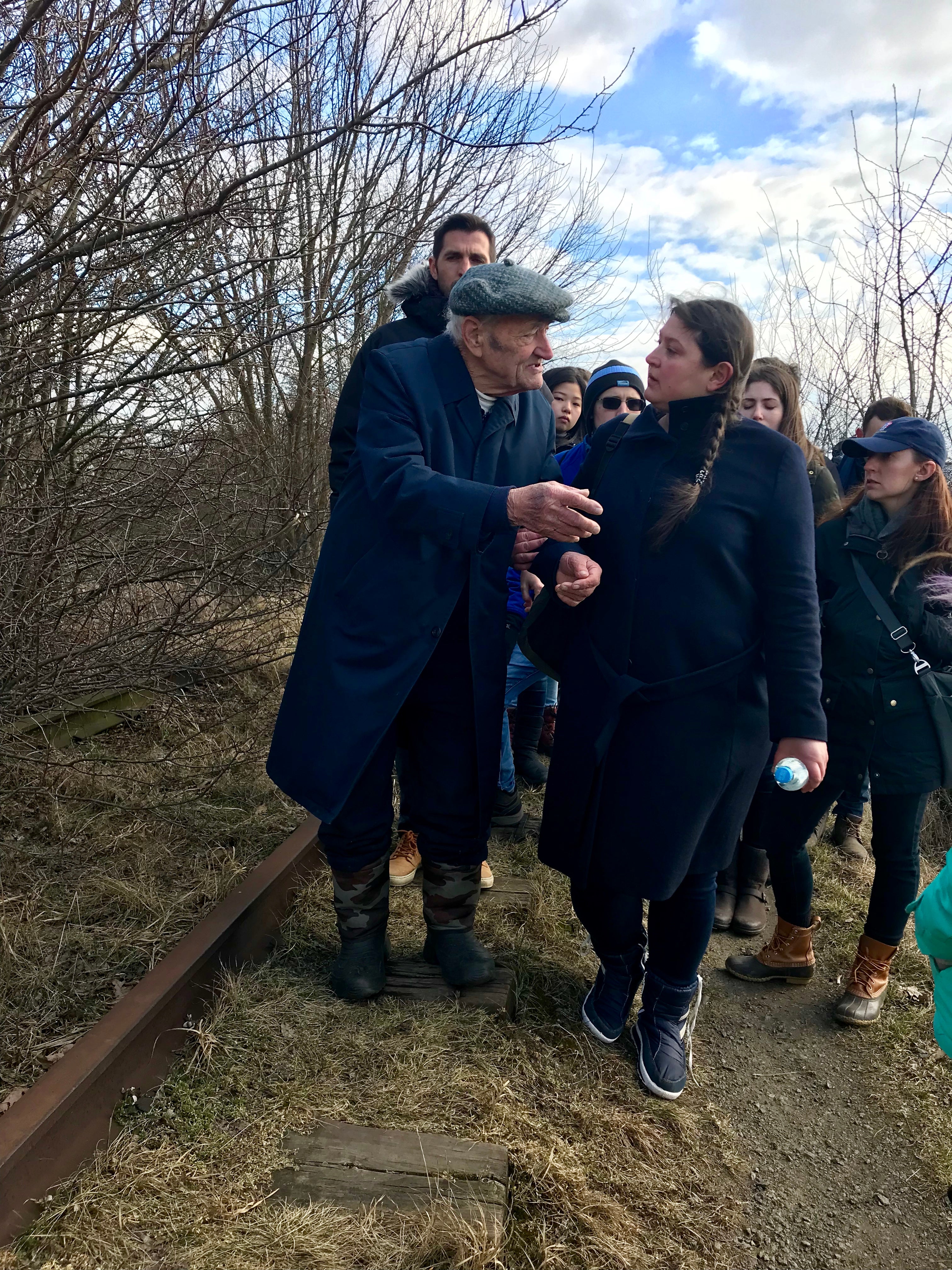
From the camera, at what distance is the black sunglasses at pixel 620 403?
4.00 meters

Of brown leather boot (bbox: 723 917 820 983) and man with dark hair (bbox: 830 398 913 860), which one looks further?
man with dark hair (bbox: 830 398 913 860)

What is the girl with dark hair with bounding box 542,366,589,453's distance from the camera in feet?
15.6

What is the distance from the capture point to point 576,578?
7.41ft

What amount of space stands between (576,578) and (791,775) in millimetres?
747

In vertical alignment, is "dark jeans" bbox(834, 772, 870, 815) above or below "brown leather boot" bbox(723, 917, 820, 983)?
above

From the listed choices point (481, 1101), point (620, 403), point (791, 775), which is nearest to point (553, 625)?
point (791, 775)

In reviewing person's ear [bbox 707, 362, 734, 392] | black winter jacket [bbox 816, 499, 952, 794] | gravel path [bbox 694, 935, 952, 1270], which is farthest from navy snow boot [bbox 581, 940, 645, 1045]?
person's ear [bbox 707, 362, 734, 392]

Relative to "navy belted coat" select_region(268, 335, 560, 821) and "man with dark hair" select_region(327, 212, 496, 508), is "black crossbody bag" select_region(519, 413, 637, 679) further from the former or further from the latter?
"man with dark hair" select_region(327, 212, 496, 508)

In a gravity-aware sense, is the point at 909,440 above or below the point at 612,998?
above

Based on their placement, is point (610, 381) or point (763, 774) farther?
point (610, 381)

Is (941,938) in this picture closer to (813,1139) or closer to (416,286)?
(813,1139)

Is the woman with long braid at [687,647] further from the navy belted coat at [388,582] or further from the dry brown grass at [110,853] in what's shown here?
the dry brown grass at [110,853]

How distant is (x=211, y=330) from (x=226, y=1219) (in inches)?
120

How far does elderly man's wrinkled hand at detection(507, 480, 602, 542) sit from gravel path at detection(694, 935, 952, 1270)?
70.6 inches
